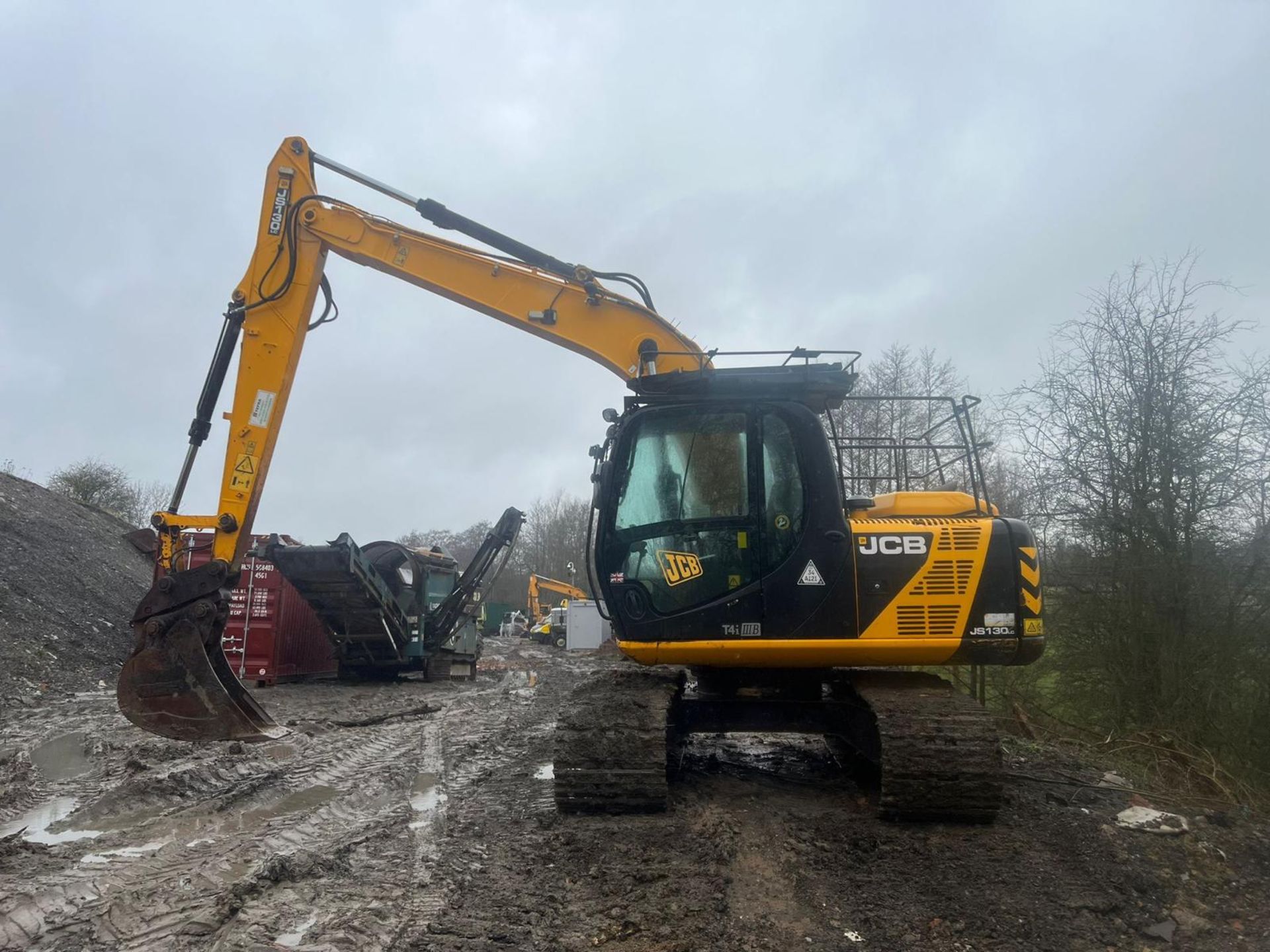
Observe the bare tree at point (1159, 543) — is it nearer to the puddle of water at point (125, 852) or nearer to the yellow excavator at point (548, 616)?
the puddle of water at point (125, 852)

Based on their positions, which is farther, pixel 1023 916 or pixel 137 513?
pixel 137 513

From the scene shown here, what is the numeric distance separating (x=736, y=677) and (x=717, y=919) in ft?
8.25

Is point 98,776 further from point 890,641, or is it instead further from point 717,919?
point 890,641

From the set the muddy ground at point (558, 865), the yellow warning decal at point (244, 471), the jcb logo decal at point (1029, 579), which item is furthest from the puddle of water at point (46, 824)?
the jcb logo decal at point (1029, 579)

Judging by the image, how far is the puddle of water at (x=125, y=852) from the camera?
4.26 m

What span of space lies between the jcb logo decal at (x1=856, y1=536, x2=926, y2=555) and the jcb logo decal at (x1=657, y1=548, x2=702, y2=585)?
985 mm

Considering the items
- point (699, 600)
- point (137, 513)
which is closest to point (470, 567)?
point (699, 600)

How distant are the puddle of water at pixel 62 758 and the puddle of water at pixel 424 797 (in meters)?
2.28

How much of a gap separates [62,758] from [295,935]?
4526 millimetres

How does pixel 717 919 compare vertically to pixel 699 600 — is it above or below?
below

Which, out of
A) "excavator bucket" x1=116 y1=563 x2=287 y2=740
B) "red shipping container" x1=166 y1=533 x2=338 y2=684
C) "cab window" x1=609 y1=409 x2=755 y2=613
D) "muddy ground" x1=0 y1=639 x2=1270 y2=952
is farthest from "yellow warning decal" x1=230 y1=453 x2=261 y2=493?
"red shipping container" x1=166 y1=533 x2=338 y2=684

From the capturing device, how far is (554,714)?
10.2 m

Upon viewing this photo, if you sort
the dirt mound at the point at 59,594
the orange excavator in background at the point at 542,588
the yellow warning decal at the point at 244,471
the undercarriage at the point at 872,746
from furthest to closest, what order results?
the orange excavator in background at the point at 542,588, the dirt mound at the point at 59,594, the yellow warning decal at the point at 244,471, the undercarriage at the point at 872,746

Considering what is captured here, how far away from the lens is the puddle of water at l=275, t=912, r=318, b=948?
10.8ft
